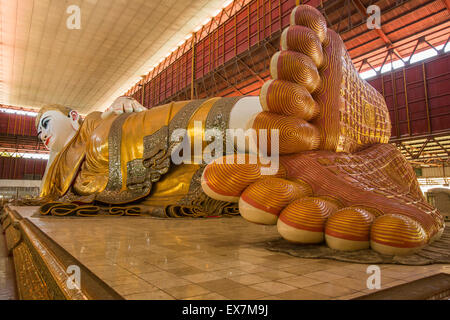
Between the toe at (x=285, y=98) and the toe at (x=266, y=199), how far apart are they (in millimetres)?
378

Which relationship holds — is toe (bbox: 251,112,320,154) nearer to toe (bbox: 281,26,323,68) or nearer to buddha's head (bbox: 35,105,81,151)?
toe (bbox: 281,26,323,68)

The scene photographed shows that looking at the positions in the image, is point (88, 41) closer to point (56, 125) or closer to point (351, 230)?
point (56, 125)

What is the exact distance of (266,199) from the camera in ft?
4.01

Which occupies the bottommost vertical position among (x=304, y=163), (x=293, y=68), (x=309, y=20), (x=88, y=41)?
(x=304, y=163)

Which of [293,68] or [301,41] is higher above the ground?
[301,41]

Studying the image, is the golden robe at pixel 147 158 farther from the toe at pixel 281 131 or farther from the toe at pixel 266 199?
the toe at pixel 266 199

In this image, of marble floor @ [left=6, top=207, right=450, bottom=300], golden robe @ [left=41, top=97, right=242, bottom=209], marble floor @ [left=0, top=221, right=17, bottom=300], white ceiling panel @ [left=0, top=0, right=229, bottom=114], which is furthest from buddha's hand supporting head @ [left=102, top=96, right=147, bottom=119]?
white ceiling panel @ [left=0, top=0, right=229, bottom=114]

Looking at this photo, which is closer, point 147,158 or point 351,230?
point 351,230

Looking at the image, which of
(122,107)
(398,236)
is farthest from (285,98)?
(122,107)

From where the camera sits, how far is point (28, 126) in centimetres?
1293

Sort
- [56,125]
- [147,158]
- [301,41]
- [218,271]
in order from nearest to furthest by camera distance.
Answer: [218,271]
[301,41]
[147,158]
[56,125]

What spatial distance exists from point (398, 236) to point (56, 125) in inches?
193

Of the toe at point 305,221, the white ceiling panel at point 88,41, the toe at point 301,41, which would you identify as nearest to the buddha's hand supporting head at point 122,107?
the toe at point 301,41

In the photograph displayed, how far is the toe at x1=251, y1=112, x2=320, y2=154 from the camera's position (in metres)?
1.41
